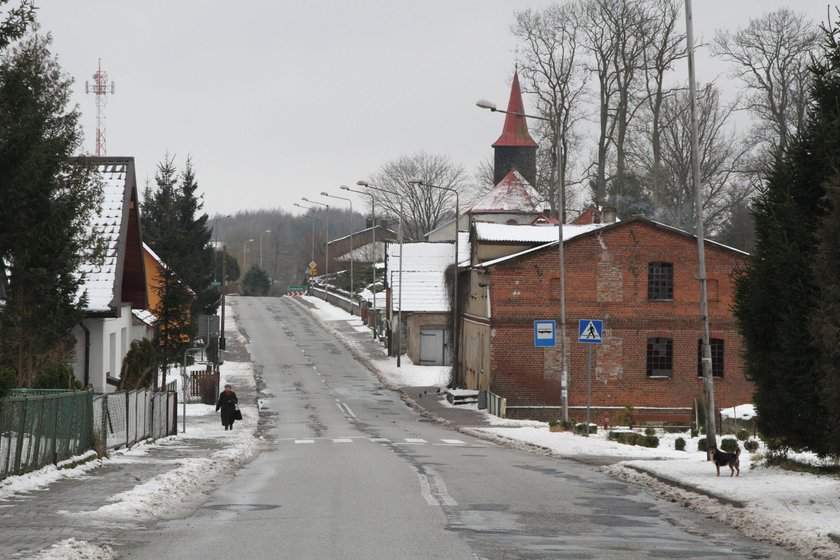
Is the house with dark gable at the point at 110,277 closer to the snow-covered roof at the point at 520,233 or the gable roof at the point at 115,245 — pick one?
the gable roof at the point at 115,245

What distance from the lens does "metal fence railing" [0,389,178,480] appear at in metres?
14.6

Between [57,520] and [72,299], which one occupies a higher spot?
[72,299]

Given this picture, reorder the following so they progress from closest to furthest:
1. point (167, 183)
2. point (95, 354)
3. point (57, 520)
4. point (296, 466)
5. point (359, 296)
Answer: point (57, 520) → point (296, 466) → point (95, 354) → point (167, 183) → point (359, 296)

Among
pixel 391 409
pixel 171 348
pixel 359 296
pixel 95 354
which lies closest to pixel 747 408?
pixel 391 409

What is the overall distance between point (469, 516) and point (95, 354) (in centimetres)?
2046

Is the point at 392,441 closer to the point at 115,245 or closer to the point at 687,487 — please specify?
the point at 115,245

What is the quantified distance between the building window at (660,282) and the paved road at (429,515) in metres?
22.9

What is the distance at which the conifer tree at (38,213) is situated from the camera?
57.7 feet

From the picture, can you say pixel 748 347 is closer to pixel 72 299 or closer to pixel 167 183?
pixel 72 299

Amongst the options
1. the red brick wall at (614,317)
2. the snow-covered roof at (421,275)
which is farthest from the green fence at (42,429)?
the snow-covered roof at (421,275)

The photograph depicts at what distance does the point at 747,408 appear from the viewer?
40562mm

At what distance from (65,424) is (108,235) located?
554 inches

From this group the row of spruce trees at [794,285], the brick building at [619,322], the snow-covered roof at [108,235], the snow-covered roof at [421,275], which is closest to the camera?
the row of spruce trees at [794,285]

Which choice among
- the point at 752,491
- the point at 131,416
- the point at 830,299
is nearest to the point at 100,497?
the point at 752,491
